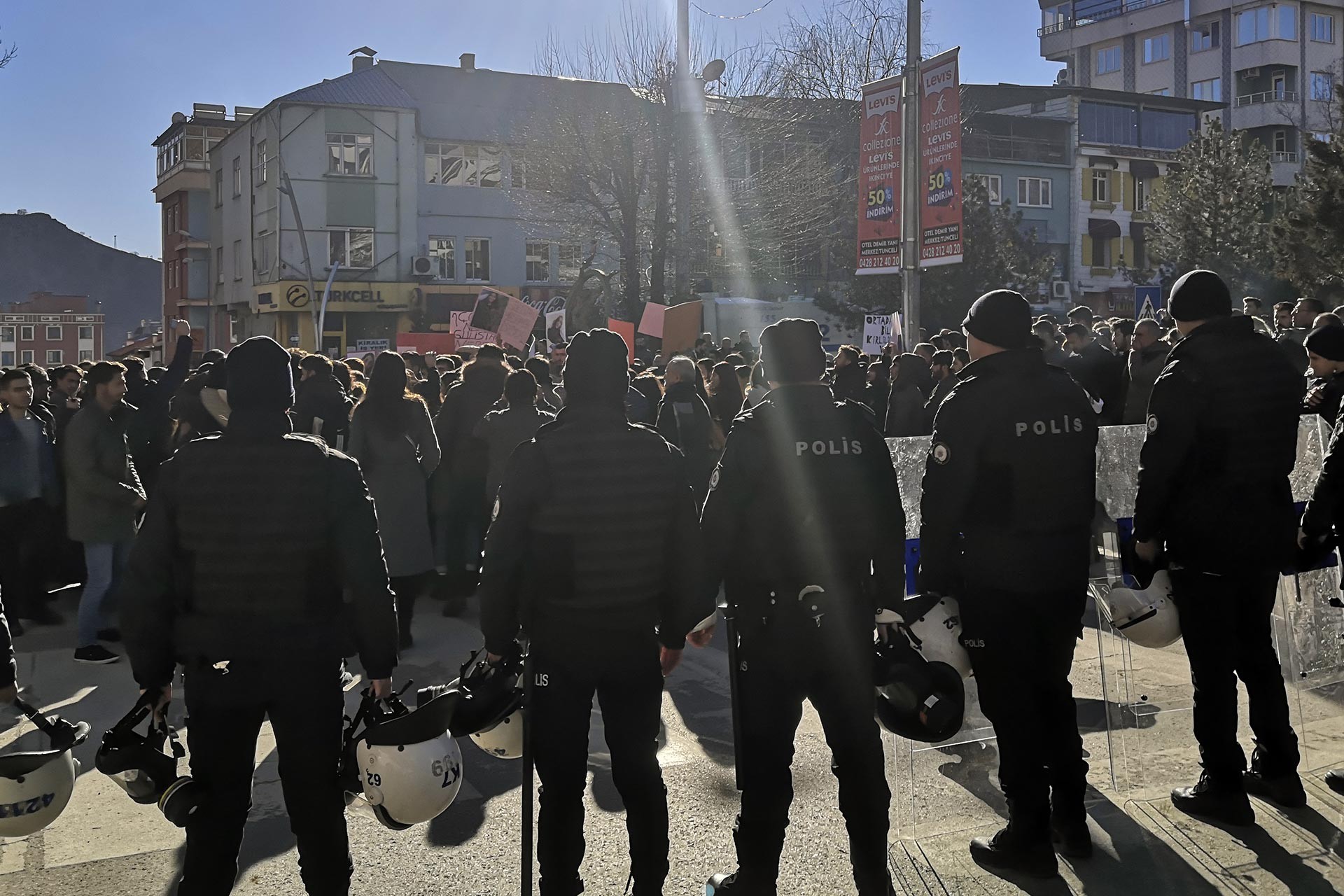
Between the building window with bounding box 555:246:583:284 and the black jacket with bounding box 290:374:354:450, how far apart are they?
33.6 m

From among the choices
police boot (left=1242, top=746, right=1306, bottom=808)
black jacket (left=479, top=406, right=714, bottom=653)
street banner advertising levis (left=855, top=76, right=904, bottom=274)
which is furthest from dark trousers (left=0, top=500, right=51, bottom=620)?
Result: street banner advertising levis (left=855, top=76, right=904, bottom=274)

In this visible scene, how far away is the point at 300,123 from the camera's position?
41.3 m

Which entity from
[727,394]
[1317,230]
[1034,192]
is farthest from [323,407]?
[1034,192]

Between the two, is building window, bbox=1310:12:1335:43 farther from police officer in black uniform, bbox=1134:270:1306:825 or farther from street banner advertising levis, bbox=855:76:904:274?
police officer in black uniform, bbox=1134:270:1306:825

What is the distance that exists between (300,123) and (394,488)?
3650 cm

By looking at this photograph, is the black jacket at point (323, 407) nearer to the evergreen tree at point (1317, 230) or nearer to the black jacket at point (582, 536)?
the black jacket at point (582, 536)

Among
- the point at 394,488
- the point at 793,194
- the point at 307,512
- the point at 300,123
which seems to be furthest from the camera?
the point at 300,123

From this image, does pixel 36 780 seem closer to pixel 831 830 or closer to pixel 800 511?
pixel 800 511

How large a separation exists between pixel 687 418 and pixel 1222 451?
19.1 feet

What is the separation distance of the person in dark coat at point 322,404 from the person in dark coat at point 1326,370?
706 cm

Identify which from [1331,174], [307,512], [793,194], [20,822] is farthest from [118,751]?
[793,194]

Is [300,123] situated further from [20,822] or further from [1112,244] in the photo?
[20,822]

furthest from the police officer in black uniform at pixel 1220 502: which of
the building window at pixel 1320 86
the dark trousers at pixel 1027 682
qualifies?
the building window at pixel 1320 86

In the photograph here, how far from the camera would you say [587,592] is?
3838 millimetres
